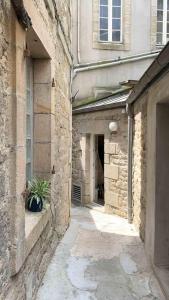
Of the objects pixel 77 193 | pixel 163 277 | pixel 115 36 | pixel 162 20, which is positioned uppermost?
pixel 162 20

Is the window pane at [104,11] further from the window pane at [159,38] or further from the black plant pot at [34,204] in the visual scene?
the black plant pot at [34,204]

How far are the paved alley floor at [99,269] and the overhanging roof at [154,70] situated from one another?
2.63 meters

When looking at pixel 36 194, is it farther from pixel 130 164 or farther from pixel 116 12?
pixel 116 12

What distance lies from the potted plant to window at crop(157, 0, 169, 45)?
10.4m

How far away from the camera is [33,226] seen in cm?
335

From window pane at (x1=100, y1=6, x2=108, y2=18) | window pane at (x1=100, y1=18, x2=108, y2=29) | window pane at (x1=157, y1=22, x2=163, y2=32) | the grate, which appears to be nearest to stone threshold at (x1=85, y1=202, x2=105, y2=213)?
the grate

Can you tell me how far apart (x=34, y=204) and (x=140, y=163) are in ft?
10.00

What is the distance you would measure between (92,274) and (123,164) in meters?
3.90

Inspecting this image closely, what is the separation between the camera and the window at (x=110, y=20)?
39.9 ft

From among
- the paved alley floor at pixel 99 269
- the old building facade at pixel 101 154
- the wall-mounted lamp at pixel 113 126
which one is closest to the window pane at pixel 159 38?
the old building facade at pixel 101 154

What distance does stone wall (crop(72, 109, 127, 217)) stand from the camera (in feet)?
26.6

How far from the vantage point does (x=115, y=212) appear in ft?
27.8

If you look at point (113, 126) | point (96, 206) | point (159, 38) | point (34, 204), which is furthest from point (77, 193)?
point (159, 38)

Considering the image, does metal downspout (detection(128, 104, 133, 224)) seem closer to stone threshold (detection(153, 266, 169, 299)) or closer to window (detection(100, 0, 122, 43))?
stone threshold (detection(153, 266, 169, 299))
